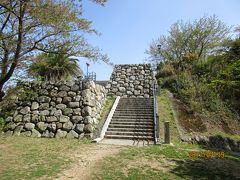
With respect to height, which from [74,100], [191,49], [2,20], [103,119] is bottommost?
[103,119]

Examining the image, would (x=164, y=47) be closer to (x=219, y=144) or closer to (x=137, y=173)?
(x=219, y=144)

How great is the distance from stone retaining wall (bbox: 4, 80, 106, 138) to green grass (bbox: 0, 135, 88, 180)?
1.44 m

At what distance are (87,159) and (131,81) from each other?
1326cm

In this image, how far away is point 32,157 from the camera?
23.4ft

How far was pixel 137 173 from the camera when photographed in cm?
593

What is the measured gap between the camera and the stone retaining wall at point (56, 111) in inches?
450

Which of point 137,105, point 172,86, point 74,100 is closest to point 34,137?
point 74,100

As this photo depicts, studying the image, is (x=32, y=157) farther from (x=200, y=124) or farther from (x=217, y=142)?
(x=200, y=124)

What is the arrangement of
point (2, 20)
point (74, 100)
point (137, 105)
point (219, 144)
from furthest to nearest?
point (137, 105)
point (74, 100)
point (219, 144)
point (2, 20)

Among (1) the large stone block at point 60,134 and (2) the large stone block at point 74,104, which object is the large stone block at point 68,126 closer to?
(1) the large stone block at point 60,134

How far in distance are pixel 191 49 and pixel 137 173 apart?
2437cm

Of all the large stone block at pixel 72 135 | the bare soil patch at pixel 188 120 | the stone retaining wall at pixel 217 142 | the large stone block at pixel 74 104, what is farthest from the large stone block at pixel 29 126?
the bare soil patch at pixel 188 120

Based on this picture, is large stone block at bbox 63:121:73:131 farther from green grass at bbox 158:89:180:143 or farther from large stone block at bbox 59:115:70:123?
green grass at bbox 158:89:180:143

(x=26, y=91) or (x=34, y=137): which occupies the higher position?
(x=26, y=91)
